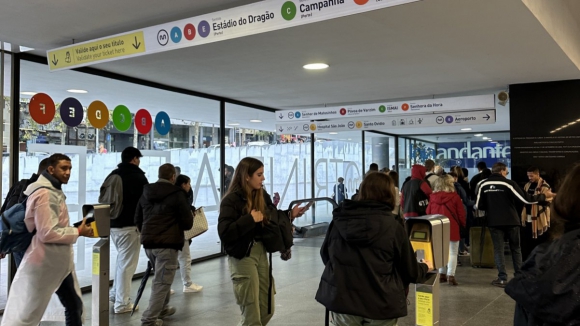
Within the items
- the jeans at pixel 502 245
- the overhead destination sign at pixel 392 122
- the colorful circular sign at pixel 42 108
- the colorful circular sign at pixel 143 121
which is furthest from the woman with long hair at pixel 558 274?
the colorful circular sign at pixel 143 121

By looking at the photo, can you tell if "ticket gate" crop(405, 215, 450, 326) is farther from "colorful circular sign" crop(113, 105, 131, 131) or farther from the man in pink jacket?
"colorful circular sign" crop(113, 105, 131, 131)

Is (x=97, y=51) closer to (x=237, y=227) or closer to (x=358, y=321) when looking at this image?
(x=237, y=227)

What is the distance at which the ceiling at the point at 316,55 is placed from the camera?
4402 mm

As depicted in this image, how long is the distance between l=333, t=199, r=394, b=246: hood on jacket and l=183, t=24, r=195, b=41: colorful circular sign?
2117 millimetres

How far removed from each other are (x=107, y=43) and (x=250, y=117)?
19.7 feet

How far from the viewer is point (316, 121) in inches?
382

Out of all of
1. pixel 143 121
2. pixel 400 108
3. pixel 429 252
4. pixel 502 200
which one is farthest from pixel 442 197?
pixel 143 121

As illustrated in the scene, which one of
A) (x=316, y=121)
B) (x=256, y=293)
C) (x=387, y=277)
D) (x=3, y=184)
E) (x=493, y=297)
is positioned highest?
(x=316, y=121)

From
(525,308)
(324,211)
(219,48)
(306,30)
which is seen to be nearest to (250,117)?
(324,211)

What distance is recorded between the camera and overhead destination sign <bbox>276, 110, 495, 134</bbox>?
7926 millimetres

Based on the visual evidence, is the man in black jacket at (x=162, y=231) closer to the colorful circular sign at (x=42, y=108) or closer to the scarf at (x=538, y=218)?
the colorful circular sign at (x=42, y=108)

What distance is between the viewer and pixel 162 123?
799cm

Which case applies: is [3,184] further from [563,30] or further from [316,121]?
[563,30]

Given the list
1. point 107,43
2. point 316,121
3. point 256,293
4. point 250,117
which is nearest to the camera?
point 256,293
